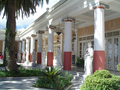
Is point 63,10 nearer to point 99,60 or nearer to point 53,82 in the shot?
point 99,60

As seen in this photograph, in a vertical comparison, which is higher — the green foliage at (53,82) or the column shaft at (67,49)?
the column shaft at (67,49)

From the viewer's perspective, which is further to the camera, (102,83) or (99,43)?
(99,43)

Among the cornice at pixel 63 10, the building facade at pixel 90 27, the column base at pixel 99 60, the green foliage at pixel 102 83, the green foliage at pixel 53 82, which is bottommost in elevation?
the green foliage at pixel 53 82

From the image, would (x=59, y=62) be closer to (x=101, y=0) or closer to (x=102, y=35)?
(x=102, y=35)

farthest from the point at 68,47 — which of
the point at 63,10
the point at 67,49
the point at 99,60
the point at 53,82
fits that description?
the point at 53,82

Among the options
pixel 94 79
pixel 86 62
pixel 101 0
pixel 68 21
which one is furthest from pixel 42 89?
pixel 68 21

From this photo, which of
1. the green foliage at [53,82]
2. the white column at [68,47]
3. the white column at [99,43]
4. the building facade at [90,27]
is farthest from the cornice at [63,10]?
the green foliage at [53,82]

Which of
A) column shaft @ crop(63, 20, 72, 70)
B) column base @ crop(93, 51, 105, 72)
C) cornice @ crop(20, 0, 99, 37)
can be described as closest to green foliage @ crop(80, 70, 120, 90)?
column base @ crop(93, 51, 105, 72)

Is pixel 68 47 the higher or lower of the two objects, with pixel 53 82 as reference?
higher

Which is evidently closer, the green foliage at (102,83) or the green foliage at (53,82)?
the green foliage at (102,83)

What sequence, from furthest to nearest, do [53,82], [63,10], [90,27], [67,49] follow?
[90,27]
[63,10]
[67,49]
[53,82]

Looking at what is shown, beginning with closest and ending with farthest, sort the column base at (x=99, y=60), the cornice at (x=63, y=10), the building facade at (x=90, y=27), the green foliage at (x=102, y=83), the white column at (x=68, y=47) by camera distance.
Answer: the green foliage at (x=102, y=83)
the column base at (x=99, y=60)
the building facade at (x=90, y=27)
the cornice at (x=63, y=10)
the white column at (x=68, y=47)

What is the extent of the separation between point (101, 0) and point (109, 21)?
462 cm

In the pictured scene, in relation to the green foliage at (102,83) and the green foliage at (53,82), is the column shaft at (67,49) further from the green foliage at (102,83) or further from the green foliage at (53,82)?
the green foliage at (102,83)
